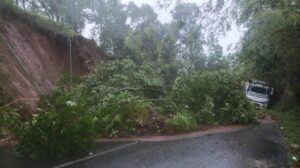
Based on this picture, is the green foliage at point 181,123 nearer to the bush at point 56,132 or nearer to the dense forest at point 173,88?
the dense forest at point 173,88

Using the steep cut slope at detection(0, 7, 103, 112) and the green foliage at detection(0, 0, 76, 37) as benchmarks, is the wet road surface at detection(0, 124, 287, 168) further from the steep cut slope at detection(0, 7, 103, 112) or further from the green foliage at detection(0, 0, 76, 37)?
the green foliage at detection(0, 0, 76, 37)

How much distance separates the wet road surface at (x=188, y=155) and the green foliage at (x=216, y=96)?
3.49 m

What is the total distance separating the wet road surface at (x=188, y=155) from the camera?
7281mm

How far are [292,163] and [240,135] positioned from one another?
13.3ft

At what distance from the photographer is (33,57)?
55.6 feet

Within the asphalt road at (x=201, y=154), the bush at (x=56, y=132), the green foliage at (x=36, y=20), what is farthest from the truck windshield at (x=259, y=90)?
the bush at (x=56, y=132)

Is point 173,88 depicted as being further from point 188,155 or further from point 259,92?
point 259,92

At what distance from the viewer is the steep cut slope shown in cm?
1182

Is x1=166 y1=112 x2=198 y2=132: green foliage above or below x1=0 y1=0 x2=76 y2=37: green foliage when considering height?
below

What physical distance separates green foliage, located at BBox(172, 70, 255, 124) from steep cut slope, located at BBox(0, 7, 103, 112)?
18.5 ft

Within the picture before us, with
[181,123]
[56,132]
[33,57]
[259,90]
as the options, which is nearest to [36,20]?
[33,57]

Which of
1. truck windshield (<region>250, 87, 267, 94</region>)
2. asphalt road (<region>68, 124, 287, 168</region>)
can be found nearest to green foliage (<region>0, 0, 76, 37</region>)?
asphalt road (<region>68, 124, 287, 168</region>)

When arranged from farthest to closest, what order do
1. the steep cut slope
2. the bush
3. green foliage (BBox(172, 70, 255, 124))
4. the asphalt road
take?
green foliage (BBox(172, 70, 255, 124)), the steep cut slope, the bush, the asphalt road

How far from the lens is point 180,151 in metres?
8.88
